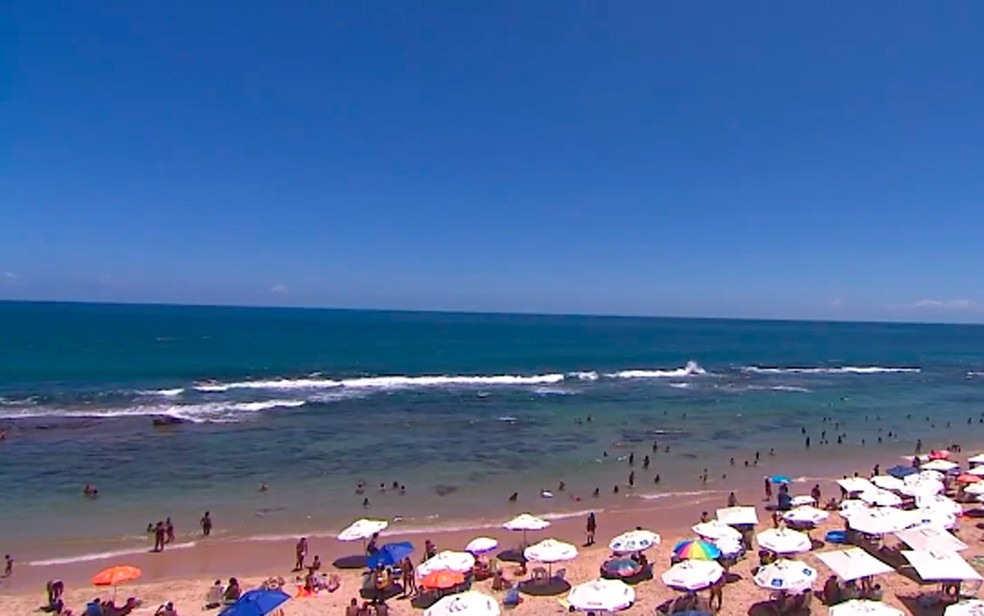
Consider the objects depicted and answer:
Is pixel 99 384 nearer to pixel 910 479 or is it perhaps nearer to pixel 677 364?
pixel 910 479

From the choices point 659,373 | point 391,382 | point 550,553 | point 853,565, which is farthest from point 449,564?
point 659,373

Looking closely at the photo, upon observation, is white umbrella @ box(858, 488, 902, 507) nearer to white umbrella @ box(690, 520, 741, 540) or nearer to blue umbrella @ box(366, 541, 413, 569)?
white umbrella @ box(690, 520, 741, 540)

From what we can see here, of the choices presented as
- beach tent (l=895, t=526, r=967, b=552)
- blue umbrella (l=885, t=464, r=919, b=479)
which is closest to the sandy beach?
beach tent (l=895, t=526, r=967, b=552)

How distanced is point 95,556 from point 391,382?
39.0 metres

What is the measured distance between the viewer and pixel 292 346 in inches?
3903

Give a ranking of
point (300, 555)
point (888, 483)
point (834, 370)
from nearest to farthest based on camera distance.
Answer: point (300, 555) < point (888, 483) < point (834, 370)

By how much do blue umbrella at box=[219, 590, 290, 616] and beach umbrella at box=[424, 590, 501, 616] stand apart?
356cm

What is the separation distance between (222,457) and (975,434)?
4435 cm

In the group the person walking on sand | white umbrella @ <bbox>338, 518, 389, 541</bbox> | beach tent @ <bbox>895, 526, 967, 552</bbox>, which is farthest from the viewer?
white umbrella @ <bbox>338, 518, 389, 541</bbox>

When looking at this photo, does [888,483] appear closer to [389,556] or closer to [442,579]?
[442,579]

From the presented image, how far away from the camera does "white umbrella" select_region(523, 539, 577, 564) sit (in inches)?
681

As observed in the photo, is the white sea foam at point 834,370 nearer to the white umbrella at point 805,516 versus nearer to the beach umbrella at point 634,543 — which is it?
the white umbrella at point 805,516

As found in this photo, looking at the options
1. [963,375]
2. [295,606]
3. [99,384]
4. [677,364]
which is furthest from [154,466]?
[963,375]

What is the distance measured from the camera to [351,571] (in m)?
19.2
